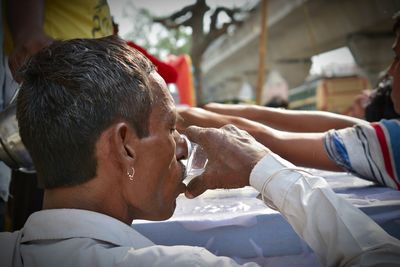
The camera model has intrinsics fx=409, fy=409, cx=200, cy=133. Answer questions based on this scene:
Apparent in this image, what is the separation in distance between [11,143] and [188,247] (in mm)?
1083

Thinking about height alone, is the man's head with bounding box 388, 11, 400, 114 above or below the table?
above

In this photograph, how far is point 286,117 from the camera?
235 cm

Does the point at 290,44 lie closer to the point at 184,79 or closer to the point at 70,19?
the point at 184,79

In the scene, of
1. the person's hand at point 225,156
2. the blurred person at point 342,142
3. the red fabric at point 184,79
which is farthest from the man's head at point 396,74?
the red fabric at point 184,79

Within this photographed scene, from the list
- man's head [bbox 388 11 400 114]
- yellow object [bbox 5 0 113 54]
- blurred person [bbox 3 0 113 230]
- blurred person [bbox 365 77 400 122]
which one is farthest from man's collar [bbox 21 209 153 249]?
blurred person [bbox 365 77 400 122]

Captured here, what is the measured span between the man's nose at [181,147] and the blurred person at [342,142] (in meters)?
0.38

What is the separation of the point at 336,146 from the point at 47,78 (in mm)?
1337

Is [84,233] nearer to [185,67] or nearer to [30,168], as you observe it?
[30,168]

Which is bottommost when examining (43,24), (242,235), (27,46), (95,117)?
(242,235)

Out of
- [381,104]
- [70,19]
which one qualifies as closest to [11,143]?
[70,19]

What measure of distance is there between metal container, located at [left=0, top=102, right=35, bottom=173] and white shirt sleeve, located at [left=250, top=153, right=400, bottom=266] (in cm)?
100

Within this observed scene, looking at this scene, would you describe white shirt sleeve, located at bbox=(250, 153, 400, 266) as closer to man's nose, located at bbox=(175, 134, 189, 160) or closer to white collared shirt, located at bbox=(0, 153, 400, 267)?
white collared shirt, located at bbox=(0, 153, 400, 267)

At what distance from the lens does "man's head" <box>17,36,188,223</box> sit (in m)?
0.97

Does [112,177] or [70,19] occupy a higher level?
[70,19]
